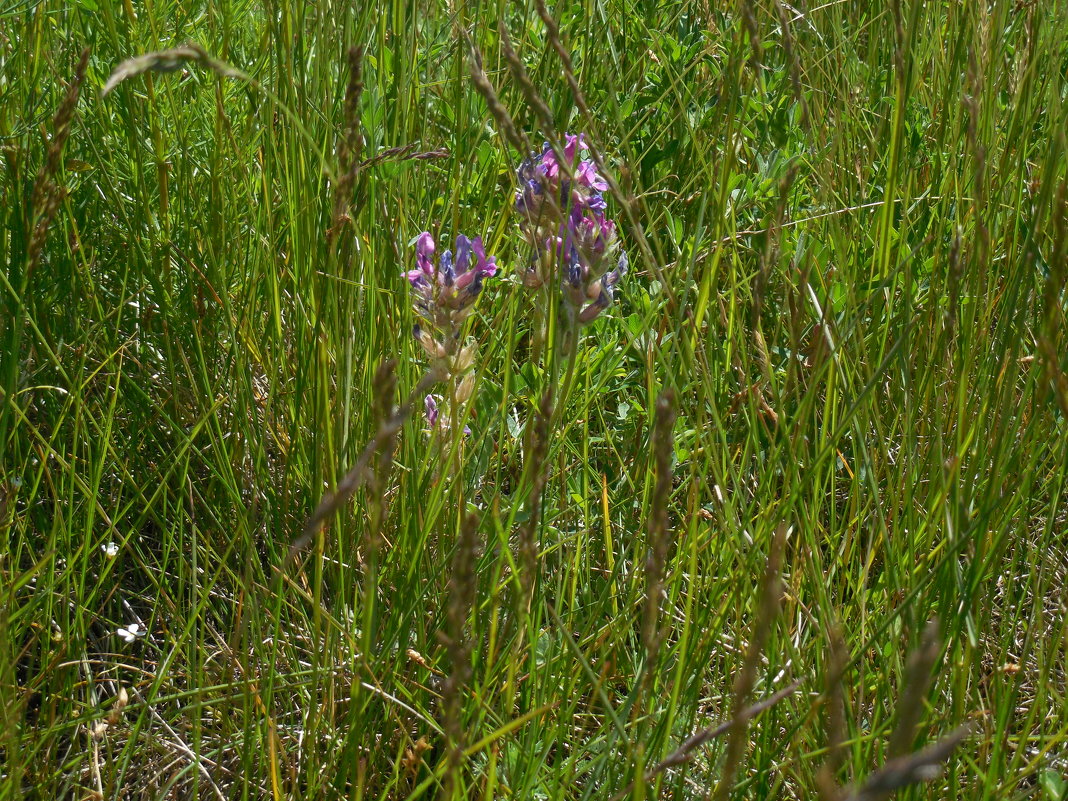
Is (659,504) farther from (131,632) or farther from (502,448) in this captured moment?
(131,632)

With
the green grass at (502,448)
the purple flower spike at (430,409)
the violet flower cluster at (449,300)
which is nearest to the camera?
the green grass at (502,448)

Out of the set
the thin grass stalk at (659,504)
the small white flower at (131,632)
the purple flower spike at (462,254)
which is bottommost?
the small white flower at (131,632)

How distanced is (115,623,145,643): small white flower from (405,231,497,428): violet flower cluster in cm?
47

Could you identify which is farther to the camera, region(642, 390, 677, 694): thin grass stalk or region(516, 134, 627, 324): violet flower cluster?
region(516, 134, 627, 324): violet flower cluster

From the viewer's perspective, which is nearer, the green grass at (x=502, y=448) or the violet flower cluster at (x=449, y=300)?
the green grass at (x=502, y=448)

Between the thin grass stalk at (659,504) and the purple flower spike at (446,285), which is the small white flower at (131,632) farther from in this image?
the thin grass stalk at (659,504)

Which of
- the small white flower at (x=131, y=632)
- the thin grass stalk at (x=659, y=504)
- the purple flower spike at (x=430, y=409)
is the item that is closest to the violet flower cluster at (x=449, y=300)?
the purple flower spike at (x=430, y=409)

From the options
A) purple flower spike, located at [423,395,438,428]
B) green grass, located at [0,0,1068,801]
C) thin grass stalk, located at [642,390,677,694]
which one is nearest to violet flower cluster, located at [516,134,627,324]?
green grass, located at [0,0,1068,801]

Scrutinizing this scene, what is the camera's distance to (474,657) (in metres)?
1.12

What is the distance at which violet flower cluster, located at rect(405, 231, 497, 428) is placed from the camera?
136 centimetres

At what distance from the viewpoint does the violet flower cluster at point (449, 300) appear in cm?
136

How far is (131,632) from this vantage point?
134 centimetres

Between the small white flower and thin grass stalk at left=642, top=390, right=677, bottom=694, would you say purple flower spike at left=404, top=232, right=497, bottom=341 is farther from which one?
thin grass stalk at left=642, top=390, right=677, bottom=694

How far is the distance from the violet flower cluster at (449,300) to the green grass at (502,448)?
0.05m
